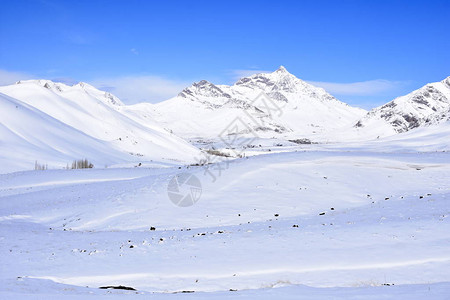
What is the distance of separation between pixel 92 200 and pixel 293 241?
827 inches

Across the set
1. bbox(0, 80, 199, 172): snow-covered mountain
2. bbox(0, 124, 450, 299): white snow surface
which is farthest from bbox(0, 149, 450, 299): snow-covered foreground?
bbox(0, 80, 199, 172): snow-covered mountain

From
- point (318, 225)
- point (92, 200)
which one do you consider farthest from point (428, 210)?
point (92, 200)

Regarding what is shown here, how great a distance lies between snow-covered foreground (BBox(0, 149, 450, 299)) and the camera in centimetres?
1537

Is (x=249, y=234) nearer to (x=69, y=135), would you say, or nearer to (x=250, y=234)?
(x=250, y=234)

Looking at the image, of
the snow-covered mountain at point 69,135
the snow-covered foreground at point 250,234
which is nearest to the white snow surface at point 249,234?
the snow-covered foreground at point 250,234

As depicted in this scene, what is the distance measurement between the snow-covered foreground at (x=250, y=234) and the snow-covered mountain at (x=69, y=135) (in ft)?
122

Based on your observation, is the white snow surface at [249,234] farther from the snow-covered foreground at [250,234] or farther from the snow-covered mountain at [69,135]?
the snow-covered mountain at [69,135]

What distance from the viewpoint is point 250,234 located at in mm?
21922

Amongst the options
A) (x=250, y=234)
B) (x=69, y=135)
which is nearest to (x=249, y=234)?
(x=250, y=234)

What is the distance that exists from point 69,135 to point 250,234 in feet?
291

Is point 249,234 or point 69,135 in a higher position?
point 69,135

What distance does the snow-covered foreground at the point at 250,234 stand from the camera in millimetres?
15367

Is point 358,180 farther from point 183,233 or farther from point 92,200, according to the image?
point 92,200

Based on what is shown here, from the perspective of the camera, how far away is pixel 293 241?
20.0 m
